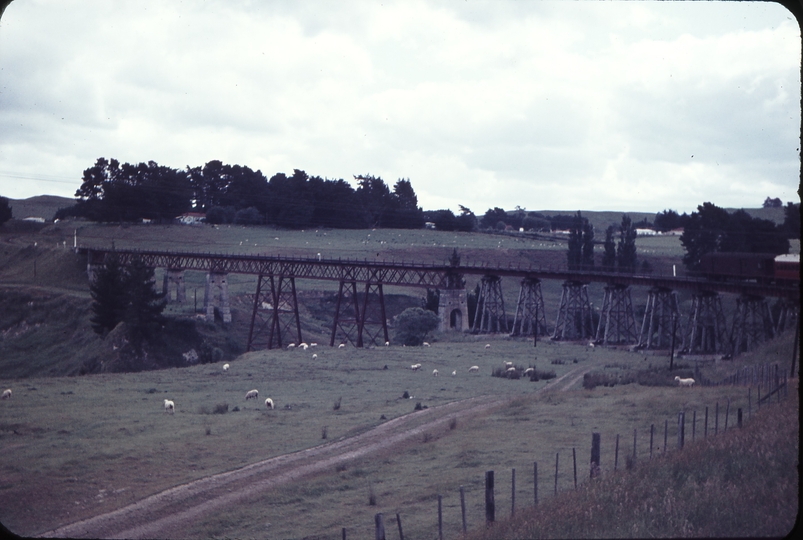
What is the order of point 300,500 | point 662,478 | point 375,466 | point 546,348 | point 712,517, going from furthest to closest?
point 546,348
point 375,466
point 300,500
point 662,478
point 712,517

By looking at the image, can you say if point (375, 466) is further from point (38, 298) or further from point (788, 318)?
point (38, 298)

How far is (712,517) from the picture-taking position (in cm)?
871

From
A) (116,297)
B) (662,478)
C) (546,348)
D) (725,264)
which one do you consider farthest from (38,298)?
(662,478)

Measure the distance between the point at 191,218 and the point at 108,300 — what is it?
165 feet

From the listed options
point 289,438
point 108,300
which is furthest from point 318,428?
point 108,300

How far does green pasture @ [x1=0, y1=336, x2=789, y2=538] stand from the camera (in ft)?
50.8

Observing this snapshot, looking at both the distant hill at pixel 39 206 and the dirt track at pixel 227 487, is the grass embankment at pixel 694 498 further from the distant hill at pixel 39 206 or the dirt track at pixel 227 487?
the distant hill at pixel 39 206

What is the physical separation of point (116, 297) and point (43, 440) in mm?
39170

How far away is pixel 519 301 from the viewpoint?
6156 cm

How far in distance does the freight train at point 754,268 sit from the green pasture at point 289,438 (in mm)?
14626

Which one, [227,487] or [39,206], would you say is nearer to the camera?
[227,487]

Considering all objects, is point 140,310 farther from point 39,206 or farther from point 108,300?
point 39,206

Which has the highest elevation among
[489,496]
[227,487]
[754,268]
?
[754,268]

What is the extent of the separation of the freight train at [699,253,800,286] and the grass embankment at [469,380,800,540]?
26112mm
